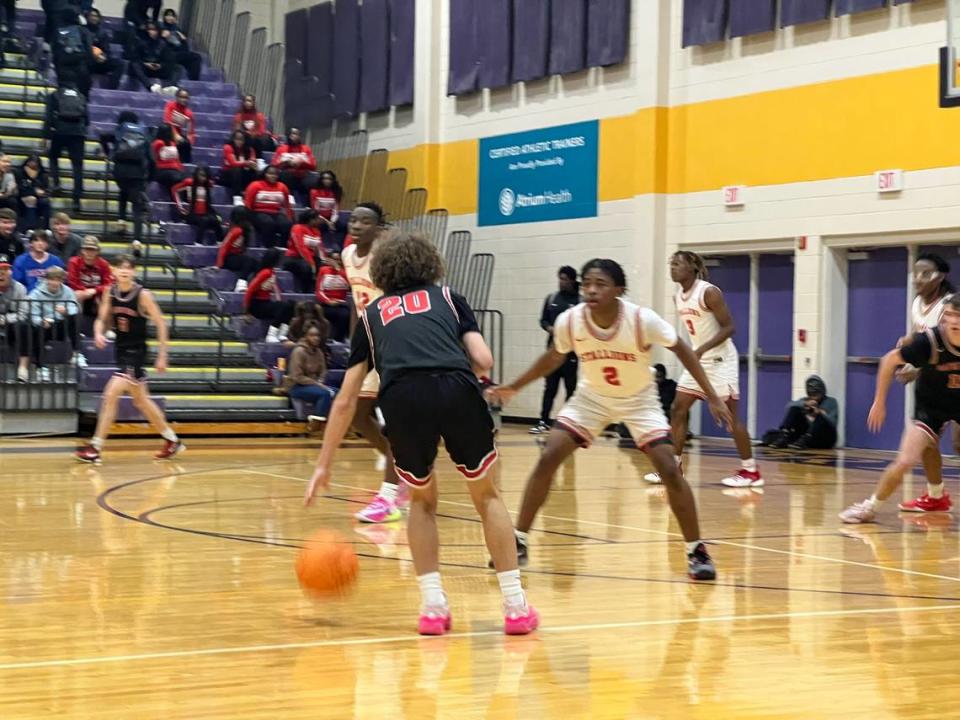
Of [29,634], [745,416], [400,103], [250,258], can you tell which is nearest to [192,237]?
[250,258]

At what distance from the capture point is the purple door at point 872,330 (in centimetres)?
1684

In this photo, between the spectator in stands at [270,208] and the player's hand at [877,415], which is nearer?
the player's hand at [877,415]

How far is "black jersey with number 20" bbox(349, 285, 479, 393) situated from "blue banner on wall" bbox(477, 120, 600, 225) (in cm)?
1471

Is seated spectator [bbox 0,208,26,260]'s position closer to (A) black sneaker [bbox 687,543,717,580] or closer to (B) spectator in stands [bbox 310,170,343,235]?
(B) spectator in stands [bbox 310,170,343,235]

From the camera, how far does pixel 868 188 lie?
1669cm

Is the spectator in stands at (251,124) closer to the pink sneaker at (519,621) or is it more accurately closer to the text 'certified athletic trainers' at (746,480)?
the text 'certified athletic trainers' at (746,480)

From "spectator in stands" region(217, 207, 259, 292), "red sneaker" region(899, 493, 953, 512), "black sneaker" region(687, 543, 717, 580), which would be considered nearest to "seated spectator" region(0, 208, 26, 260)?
"spectator in stands" region(217, 207, 259, 292)

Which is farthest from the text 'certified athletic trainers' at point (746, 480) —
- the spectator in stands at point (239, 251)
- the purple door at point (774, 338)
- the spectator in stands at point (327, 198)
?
the spectator in stands at point (327, 198)

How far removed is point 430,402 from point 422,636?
0.95 m

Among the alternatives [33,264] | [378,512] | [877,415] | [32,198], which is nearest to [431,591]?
[378,512]

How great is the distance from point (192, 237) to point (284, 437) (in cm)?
495

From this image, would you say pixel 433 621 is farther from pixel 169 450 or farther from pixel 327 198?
pixel 327 198

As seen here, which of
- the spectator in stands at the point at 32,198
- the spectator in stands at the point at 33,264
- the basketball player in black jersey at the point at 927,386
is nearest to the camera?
the basketball player in black jersey at the point at 927,386

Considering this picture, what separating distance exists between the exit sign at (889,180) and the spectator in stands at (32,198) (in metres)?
10.2
